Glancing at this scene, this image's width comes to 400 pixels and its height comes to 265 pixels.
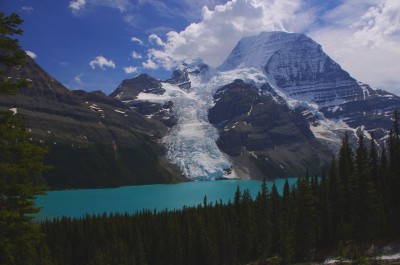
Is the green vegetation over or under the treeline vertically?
over

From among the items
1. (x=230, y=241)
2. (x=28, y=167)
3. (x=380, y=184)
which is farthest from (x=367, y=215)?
(x=28, y=167)

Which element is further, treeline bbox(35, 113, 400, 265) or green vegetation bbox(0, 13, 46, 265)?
treeline bbox(35, 113, 400, 265)

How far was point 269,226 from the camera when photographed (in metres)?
91.5

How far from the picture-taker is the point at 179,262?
99.4m

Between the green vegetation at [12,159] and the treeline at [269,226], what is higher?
the green vegetation at [12,159]

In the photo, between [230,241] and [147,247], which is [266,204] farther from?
[147,247]

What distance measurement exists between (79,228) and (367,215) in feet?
261

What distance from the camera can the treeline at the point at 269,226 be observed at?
7019 cm

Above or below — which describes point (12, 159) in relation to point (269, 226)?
above

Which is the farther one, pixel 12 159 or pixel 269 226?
pixel 269 226

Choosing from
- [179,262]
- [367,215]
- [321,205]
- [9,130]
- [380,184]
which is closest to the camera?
[9,130]

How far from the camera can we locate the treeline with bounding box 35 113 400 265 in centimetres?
7019

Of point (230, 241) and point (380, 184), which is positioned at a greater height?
point (380, 184)

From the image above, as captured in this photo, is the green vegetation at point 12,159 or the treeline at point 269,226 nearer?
the green vegetation at point 12,159
